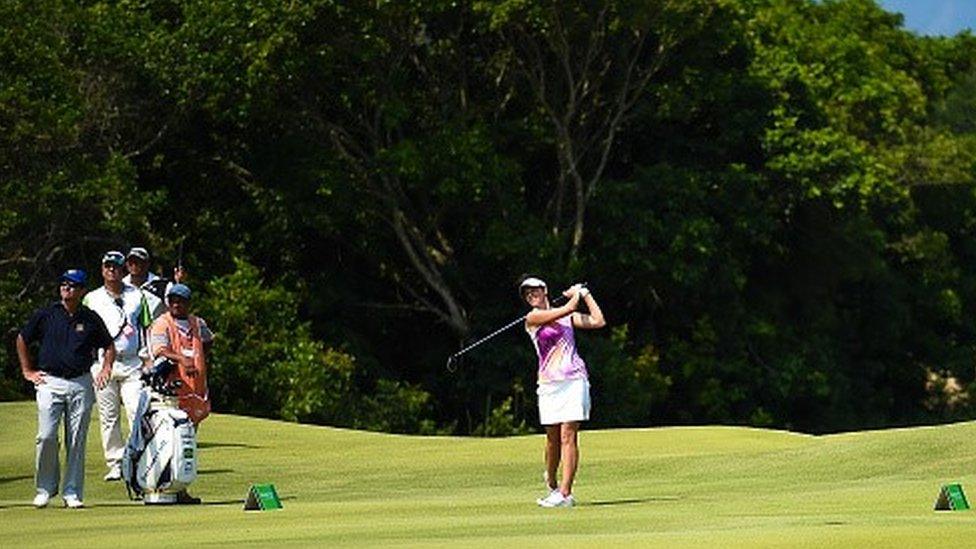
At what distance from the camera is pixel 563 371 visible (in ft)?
66.2

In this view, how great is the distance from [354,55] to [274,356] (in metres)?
6.07

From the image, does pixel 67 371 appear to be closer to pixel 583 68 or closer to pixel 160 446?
pixel 160 446

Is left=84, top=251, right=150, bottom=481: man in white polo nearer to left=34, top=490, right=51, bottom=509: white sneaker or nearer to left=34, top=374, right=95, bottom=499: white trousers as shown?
left=34, top=374, right=95, bottom=499: white trousers

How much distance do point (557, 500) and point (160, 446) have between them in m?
3.49

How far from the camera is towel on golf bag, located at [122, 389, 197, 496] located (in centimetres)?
2158

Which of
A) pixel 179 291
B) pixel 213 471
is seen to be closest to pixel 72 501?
pixel 179 291

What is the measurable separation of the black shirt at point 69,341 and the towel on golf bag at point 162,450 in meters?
0.70

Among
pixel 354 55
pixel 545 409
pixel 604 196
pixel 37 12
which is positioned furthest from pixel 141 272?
pixel 604 196

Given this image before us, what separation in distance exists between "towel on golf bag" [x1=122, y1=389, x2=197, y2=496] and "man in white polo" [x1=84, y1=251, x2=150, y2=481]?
3.42 ft

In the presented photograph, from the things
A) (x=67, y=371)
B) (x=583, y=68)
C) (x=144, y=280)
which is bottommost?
(x=67, y=371)

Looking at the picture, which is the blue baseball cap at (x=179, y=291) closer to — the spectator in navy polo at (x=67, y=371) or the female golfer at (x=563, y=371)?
the spectator in navy polo at (x=67, y=371)

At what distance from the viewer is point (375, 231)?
52.2 meters

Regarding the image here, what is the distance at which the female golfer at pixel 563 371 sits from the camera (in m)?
20.1

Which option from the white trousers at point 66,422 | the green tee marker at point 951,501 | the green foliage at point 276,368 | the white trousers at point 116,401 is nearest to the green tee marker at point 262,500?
the white trousers at point 66,422
